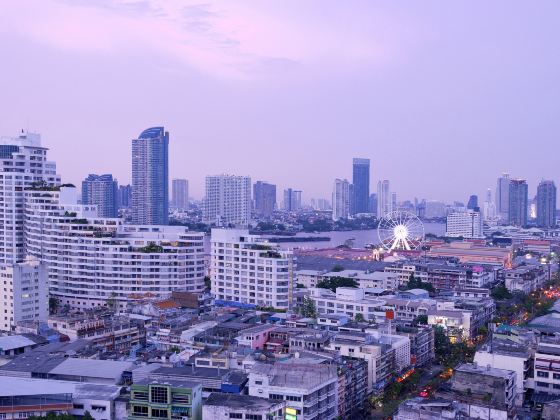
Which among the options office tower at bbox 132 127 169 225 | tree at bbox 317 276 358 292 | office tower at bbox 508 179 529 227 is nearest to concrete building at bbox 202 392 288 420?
tree at bbox 317 276 358 292

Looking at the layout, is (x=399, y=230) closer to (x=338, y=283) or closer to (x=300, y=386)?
(x=338, y=283)

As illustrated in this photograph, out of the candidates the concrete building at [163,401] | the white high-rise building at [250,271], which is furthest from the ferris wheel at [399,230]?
the concrete building at [163,401]

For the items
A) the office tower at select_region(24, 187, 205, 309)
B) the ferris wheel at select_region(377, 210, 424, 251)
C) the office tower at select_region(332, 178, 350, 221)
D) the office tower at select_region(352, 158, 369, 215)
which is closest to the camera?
the office tower at select_region(24, 187, 205, 309)

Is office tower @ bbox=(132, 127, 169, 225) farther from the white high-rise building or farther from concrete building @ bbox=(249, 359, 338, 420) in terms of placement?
concrete building @ bbox=(249, 359, 338, 420)

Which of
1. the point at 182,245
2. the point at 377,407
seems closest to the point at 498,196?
the point at 182,245

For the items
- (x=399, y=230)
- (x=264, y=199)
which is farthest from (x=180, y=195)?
(x=399, y=230)

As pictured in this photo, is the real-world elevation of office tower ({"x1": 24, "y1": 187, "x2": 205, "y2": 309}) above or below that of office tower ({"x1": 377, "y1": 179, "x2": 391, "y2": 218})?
below
